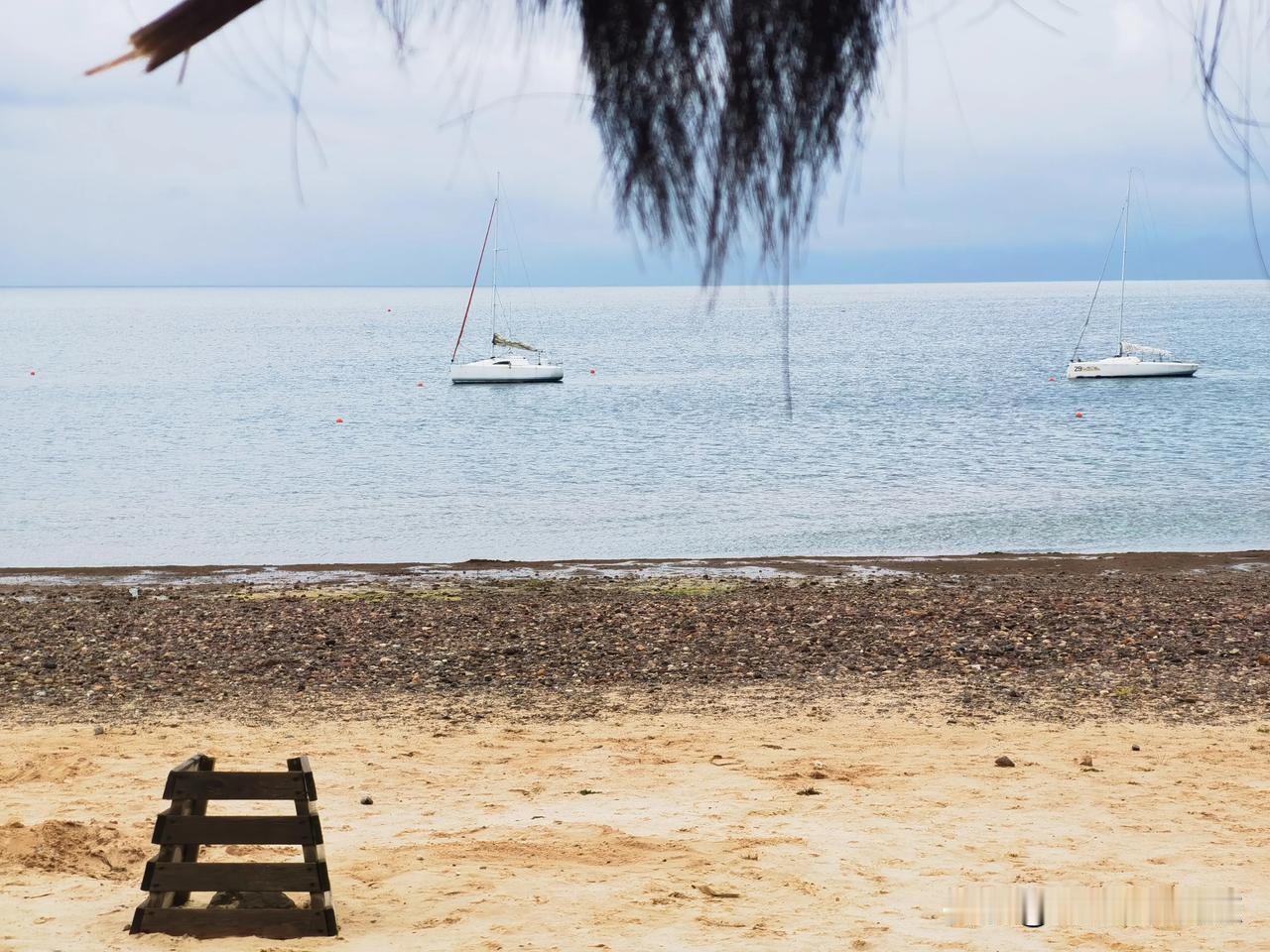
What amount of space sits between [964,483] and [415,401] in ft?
112

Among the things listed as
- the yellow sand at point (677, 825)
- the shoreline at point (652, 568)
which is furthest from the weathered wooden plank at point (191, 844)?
the shoreline at point (652, 568)

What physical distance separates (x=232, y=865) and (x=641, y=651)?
6.62 meters

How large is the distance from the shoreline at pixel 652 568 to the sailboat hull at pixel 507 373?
1494 inches

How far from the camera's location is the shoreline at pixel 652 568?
66.4ft

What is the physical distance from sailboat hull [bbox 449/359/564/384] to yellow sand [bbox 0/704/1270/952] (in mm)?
50830

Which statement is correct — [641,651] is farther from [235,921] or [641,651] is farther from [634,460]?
[634,460]

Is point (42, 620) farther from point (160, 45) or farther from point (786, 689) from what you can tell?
point (160, 45)

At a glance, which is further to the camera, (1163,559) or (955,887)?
(1163,559)

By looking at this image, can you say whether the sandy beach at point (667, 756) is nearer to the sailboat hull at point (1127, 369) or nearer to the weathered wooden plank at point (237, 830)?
the weathered wooden plank at point (237, 830)

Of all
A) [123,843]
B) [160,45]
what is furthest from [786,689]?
[160,45]

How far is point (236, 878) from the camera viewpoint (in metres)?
5.93

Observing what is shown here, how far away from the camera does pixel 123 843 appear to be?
7027mm

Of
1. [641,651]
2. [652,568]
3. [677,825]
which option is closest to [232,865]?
[677,825]

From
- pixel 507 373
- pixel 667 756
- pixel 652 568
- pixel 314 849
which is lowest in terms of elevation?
pixel 652 568
